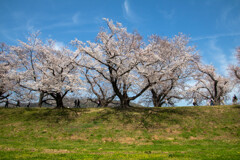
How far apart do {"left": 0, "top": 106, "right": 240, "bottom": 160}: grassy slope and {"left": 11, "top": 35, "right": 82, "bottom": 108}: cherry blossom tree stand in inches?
131

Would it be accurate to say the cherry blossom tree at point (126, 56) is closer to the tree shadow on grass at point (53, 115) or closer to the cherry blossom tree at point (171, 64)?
the cherry blossom tree at point (171, 64)

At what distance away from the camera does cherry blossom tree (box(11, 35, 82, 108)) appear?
2319 cm

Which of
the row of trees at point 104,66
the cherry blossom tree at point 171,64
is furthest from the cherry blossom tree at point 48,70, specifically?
the cherry blossom tree at point 171,64

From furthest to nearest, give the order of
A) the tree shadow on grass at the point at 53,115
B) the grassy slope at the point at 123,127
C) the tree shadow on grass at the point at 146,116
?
the tree shadow on grass at the point at 53,115, the tree shadow on grass at the point at 146,116, the grassy slope at the point at 123,127

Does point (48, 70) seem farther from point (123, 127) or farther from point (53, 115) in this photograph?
point (123, 127)

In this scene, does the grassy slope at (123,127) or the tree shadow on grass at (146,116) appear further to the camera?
the tree shadow on grass at (146,116)

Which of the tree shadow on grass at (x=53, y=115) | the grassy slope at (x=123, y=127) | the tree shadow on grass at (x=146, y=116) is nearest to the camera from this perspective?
the grassy slope at (x=123, y=127)

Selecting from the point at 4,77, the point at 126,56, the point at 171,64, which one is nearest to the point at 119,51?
the point at 126,56

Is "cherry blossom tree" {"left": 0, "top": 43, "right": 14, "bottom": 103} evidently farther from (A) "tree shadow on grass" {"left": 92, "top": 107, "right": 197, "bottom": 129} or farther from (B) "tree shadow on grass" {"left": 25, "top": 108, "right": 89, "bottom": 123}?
(A) "tree shadow on grass" {"left": 92, "top": 107, "right": 197, "bottom": 129}

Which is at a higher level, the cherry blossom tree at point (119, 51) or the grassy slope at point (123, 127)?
the cherry blossom tree at point (119, 51)

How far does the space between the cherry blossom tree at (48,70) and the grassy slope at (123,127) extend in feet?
10.9

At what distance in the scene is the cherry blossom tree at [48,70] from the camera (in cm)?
2319

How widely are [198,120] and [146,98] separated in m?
16.4

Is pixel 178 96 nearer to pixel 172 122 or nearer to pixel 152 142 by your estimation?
pixel 172 122
